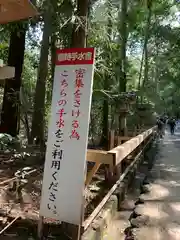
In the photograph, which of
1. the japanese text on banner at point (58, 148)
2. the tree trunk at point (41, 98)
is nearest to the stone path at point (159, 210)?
the japanese text on banner at point (58, 148)

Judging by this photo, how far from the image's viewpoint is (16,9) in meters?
4.14

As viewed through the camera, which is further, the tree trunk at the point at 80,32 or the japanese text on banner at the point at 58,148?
the tree trunk at the point at 80,32

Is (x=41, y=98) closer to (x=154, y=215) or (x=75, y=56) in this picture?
(x=154, y=215)

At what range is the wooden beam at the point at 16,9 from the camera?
13.0ft

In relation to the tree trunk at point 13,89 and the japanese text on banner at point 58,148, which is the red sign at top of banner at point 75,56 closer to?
the japanese text on banner at point 58,148

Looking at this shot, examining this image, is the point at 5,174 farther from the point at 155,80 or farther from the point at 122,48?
the point at 155,80

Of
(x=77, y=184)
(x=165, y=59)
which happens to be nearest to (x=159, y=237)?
(x=77, y=184)

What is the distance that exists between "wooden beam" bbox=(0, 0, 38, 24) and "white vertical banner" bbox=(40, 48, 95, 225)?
1.25 metres

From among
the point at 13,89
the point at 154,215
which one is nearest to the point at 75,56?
the point at 154,215

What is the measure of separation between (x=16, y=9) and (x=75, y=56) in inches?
63.5

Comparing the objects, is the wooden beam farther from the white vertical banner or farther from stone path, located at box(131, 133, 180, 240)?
stone path, located at box(131, 133, 180, 240)

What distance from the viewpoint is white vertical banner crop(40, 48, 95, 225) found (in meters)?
3.03

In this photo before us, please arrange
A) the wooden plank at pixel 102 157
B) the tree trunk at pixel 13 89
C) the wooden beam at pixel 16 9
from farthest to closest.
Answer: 1. the tree trunk at pixel 13 89
2. the wooden beam at pixel 16 9
3. the wooden plank at pixel 102 157

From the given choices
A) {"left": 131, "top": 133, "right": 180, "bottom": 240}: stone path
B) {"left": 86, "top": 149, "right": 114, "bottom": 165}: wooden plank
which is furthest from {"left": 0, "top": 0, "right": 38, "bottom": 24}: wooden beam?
{"left": 131, "top": 133, "right": 180, "bottom": 240}: stone path
